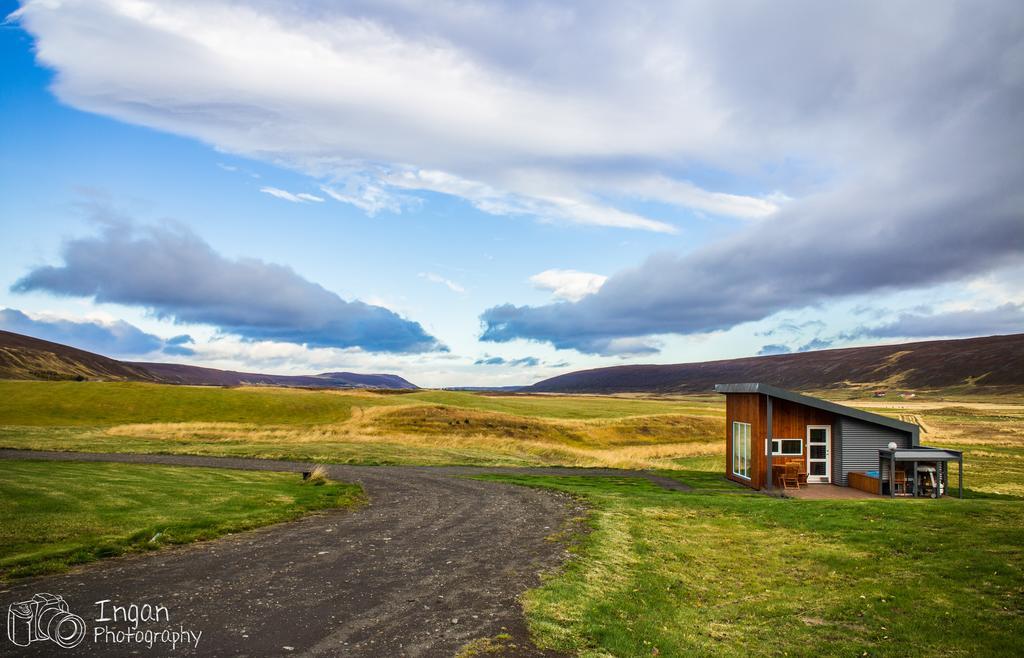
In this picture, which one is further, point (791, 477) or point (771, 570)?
point (791, 477)

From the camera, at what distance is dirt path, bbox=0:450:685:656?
31.1 ft

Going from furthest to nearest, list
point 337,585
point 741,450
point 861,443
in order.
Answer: point 741,450, point 861,443, point 337,585

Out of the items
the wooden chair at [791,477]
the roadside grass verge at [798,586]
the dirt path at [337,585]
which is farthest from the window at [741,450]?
the dirt path at [337,585]

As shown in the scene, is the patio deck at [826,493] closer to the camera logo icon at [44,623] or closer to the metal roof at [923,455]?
the metal roof at [923,455]

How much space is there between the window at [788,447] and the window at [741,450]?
1.46 metres

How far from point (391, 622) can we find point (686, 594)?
6275mm

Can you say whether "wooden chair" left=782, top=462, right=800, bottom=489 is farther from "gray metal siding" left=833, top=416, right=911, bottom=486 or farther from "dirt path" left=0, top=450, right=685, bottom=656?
"dirt path" left=0, top=450, right=685, bottom=656

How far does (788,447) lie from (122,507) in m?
30.1

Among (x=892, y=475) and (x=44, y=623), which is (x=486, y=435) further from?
(x=44, y=623)

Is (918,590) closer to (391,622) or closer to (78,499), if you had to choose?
(391,622)

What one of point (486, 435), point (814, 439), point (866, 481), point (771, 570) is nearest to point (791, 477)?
point (814, 439)

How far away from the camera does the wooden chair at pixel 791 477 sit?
100 feet

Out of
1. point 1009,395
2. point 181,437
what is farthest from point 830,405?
point 1009,395

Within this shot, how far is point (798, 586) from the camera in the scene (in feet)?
42.9
